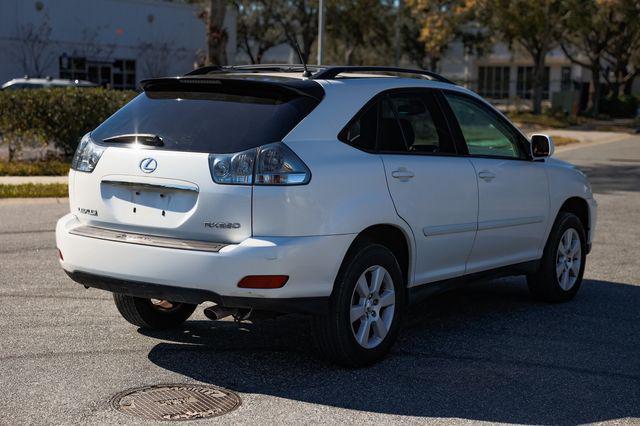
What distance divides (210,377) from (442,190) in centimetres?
199

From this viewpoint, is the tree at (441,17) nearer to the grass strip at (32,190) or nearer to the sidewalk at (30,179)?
the sidewalk at (30,179)

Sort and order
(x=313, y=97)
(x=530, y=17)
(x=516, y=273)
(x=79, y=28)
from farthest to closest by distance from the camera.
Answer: (x=79, y=28) → (x=530, y=17) → (x=516, y=273) → (x=313, y=97)

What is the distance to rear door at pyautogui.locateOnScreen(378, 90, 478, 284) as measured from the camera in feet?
20.6

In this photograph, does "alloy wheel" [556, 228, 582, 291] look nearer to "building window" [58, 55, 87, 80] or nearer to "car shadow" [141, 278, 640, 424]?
"car shadow" [141, 278, 640, 424]

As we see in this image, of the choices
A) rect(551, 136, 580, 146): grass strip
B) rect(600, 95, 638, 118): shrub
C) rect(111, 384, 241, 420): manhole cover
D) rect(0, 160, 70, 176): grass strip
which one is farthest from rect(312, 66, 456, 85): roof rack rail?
rect(600, 95, 638, 118): shrub

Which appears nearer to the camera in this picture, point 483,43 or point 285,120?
point 285,120

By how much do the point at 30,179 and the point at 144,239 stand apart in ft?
40.0

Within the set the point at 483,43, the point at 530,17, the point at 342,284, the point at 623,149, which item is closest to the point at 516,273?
the point at 342,284

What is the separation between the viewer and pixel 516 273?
7.66 metres

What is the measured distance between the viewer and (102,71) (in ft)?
163

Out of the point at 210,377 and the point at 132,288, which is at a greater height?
the point at 132,288

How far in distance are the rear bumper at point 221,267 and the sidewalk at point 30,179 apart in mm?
11068

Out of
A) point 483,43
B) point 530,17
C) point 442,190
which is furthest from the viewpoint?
point 483,43

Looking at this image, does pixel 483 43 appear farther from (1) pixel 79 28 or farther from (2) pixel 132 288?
(2) pixel 132 288
